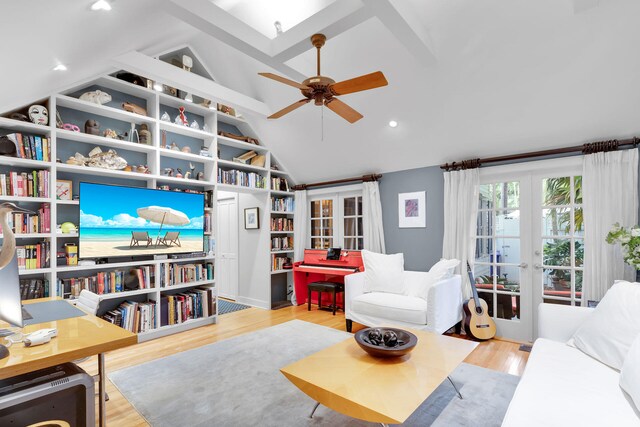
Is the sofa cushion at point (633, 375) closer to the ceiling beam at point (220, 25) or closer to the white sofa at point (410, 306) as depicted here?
the white sofa at point (410, 306)

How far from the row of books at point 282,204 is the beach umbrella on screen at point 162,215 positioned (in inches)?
65.3

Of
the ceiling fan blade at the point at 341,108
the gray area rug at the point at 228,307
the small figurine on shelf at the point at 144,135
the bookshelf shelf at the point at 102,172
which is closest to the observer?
the ceiling fan blade at the point at 341,108

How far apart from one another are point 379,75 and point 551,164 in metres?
2.42

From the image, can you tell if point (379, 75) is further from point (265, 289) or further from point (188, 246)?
point (265, 289)

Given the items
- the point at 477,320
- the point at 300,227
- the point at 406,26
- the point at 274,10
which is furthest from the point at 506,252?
the point at 274,10

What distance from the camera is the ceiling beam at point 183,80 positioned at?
311 centimetres

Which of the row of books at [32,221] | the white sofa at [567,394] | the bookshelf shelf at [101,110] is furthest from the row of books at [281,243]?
the white sofa at [567,394]

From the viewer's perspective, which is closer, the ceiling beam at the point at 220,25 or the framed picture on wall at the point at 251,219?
the ceiling beam at the point at 220,25

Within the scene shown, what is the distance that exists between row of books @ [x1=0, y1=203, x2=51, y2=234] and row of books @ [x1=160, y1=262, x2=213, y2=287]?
1.24m

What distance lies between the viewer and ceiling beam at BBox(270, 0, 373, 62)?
2314 mm

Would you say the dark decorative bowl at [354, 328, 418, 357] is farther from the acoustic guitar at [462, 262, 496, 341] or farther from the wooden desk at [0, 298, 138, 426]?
the acoustic guitar at [462, 262, 496, 341]

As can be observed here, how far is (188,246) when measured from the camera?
4188 mm

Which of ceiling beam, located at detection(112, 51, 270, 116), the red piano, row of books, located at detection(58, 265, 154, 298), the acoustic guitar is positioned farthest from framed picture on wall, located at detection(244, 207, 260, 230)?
the acoustic guitar

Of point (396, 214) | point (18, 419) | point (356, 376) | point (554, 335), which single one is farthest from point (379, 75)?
point (396, 214)
